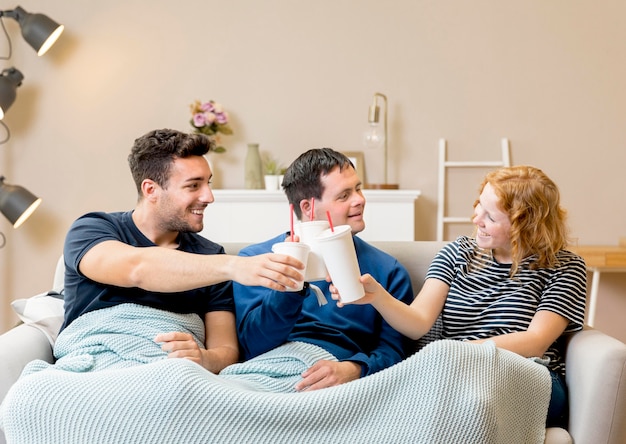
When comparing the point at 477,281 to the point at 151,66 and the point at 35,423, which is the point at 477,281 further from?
the point at 151,66

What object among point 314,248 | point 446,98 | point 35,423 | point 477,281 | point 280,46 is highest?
point 280,46

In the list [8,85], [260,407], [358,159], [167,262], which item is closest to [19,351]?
[167,262]

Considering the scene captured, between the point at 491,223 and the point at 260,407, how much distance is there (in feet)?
2.70

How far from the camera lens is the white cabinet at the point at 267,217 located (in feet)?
12.9

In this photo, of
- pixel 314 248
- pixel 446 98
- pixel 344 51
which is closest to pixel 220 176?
pixel 344 51

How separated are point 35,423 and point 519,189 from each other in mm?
1237

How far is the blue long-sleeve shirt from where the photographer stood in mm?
1913

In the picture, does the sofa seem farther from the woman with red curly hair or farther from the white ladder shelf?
the white ladder shelf

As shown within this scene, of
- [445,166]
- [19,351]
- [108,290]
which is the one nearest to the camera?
[19,351]

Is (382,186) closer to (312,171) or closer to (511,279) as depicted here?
(312,171)

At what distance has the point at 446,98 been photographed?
420 centimetres

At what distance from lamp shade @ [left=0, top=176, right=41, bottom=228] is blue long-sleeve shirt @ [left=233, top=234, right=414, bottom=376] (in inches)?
80.8

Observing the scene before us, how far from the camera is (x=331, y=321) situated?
81.5 inches

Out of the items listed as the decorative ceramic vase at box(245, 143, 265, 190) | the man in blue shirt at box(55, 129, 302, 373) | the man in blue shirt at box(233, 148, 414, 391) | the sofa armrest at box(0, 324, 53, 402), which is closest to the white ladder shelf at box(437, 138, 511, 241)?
the decorative ceramic vase at box(245, 143, 265, 190)
